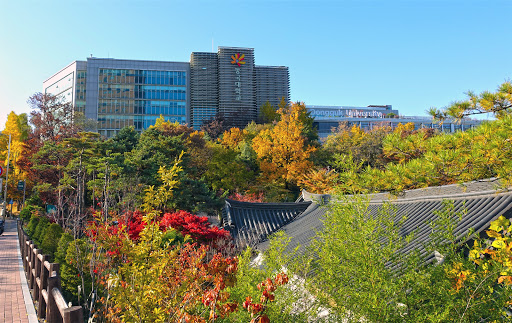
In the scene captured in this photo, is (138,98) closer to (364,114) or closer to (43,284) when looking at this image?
(364,114)

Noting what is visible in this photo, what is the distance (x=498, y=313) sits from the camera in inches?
127

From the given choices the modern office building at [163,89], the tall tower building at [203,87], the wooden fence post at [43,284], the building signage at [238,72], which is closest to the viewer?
the wooden fence post at [43,284]

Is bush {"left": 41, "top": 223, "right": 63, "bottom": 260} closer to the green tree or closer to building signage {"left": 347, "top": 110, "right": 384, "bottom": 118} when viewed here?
the green tree

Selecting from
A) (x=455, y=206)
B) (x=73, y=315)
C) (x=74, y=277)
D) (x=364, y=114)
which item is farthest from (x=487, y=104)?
(x=364, y=114)

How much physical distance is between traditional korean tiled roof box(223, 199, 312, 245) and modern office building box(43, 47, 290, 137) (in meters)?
39.5

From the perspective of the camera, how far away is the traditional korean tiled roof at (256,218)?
13.2 m

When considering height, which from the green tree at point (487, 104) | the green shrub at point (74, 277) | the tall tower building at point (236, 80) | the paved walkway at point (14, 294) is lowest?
the paved walkway at point (14, 294)

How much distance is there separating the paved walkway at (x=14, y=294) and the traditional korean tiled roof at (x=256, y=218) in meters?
6.11

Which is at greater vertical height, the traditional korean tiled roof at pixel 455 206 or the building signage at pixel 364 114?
the building signage at pixel 364 114

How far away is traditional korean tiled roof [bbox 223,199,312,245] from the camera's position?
13238 mm

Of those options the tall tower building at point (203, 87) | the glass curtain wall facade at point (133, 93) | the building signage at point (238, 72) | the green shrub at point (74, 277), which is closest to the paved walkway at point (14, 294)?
the green shrub at point (74, 277)

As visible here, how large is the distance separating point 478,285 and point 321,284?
4.78 feet

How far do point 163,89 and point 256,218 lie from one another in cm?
4763

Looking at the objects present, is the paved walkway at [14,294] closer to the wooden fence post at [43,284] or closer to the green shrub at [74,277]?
the wooden fence post at [43,284]
